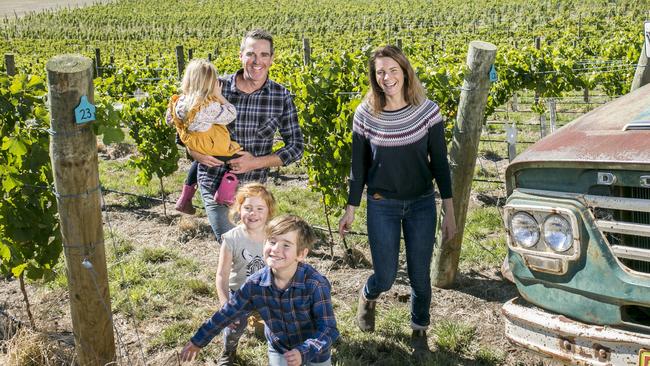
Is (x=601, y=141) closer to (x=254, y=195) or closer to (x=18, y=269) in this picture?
(x=254, y=195)

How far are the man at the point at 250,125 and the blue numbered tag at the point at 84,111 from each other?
3.32 ft

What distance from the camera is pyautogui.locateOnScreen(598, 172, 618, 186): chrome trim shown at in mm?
2938

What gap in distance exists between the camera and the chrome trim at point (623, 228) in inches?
113

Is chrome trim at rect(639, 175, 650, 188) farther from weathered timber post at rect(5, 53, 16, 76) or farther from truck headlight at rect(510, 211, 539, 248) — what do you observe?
weathered timber post at rect(5, 53, 16, 76)

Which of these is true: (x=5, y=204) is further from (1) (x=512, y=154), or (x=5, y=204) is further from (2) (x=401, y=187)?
(1) (x=512, y=154)

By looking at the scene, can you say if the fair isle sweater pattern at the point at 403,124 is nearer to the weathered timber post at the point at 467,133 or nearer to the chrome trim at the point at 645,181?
the weathered timber post at the point at 467,133

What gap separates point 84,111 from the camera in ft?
10.9

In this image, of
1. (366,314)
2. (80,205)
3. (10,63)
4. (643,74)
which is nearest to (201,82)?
(80,205)

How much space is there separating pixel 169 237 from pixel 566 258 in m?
4.55

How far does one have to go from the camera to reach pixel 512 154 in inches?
215

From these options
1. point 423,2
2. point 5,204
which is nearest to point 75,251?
point 5,204

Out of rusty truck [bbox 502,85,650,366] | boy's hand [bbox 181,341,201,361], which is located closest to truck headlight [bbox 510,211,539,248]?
rusty truck [bbox 502,85,650,366]

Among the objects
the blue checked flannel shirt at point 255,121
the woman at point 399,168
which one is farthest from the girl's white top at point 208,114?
the woman at point 399,168

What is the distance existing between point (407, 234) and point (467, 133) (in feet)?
3.60
